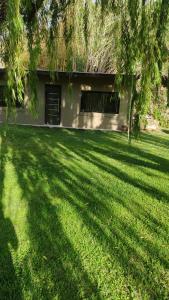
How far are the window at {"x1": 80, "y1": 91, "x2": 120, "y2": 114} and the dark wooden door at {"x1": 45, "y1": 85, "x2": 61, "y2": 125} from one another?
4.32ft

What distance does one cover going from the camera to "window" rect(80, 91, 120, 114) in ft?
50.7

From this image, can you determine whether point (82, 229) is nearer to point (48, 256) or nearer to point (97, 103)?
point (48, 256)

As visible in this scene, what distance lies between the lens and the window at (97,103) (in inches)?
608

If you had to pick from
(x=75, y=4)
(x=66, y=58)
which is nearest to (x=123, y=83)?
(x=66, y=58)

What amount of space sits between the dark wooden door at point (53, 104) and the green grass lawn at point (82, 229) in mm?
7637

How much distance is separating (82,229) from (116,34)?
8.93 feet

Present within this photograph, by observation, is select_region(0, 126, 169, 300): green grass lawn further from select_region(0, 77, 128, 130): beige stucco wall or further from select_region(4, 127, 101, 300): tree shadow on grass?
select_region(0, 77, 128, 130): beige stucco wall

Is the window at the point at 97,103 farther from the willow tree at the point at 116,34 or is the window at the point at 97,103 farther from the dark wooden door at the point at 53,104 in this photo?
the willow tree at the point at 116,34

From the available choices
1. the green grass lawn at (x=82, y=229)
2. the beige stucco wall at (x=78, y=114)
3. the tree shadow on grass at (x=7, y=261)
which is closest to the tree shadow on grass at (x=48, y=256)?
the green grass lawn at (x=82, y=229)

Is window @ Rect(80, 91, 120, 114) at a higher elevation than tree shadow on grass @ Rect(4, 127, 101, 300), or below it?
higher

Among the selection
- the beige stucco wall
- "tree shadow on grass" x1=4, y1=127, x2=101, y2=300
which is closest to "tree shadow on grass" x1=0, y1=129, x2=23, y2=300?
"tree shadow on grass" x1=4, y1=127, x2=101, y2=300

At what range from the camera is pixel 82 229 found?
14.1 ft

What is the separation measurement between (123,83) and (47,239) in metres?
2.31

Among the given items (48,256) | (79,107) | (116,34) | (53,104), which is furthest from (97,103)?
(48,256)
